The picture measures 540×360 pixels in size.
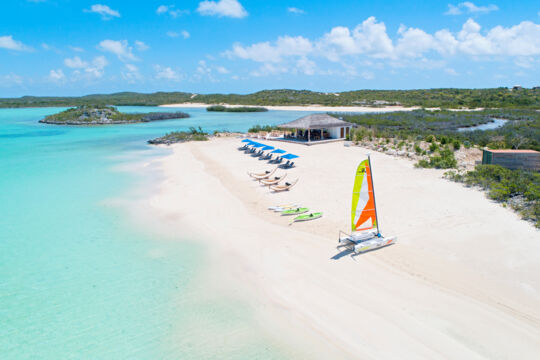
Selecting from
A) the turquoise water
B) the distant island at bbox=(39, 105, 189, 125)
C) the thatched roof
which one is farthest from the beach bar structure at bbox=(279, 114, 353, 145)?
the distant island at bbox=(39, 105, 189, 125)

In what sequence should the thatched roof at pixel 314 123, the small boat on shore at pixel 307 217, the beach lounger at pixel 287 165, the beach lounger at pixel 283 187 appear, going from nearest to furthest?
the small boat on shore at pixel 307 217, the beach lounger at pixel 283 187, the beach lounger at pixel 287 165, the thatched roof at pixel 314 123

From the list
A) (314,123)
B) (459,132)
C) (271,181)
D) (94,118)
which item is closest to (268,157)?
(271,181)

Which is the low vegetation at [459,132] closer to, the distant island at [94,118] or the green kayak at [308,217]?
the green kayak at [308,217]

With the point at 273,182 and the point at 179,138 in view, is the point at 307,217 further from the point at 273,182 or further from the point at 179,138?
the point at 179,138

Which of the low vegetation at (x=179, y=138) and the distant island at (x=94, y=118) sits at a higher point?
the distant island at (x=94, y=118)

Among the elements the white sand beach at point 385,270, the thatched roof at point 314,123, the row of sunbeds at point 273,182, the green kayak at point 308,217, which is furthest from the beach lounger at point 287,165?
the thatched roof at point 314,123

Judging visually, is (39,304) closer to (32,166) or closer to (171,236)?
(171,236)
